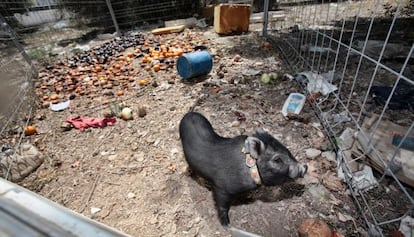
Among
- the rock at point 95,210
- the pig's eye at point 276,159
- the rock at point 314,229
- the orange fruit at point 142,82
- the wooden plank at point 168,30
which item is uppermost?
the wooden plank at point 168,30

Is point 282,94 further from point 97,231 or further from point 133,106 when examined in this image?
point 97,231

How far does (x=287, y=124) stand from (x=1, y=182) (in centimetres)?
253

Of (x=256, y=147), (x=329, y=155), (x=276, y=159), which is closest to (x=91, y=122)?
(x=256, y=147)

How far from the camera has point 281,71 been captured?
12.2ft

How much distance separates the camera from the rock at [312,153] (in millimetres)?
2245

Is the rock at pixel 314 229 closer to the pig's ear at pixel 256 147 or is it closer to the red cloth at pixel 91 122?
the pig's ear at pixel 256 147

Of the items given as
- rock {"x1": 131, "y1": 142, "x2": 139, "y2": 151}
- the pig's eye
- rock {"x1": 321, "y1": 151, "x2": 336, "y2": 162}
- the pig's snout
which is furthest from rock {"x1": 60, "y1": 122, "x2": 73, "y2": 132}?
rock {"x1": 321, "y1": 151, "x2": 336, "y2": 162}

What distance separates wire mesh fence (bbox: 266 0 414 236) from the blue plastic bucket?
1389 millimetres

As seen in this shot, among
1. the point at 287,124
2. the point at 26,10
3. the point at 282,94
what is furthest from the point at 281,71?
the point at 26,10

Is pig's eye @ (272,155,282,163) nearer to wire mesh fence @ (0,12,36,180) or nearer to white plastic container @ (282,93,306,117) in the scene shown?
white plastic container @ (282,93,306,117)

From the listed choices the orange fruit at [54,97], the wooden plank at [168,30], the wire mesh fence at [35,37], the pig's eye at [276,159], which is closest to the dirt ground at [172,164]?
the orange fruit at [54,97]

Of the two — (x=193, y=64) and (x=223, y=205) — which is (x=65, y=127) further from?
(x=223, y=205)

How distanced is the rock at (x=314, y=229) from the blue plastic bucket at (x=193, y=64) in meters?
2.54

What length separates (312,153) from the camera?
7.45 ft
